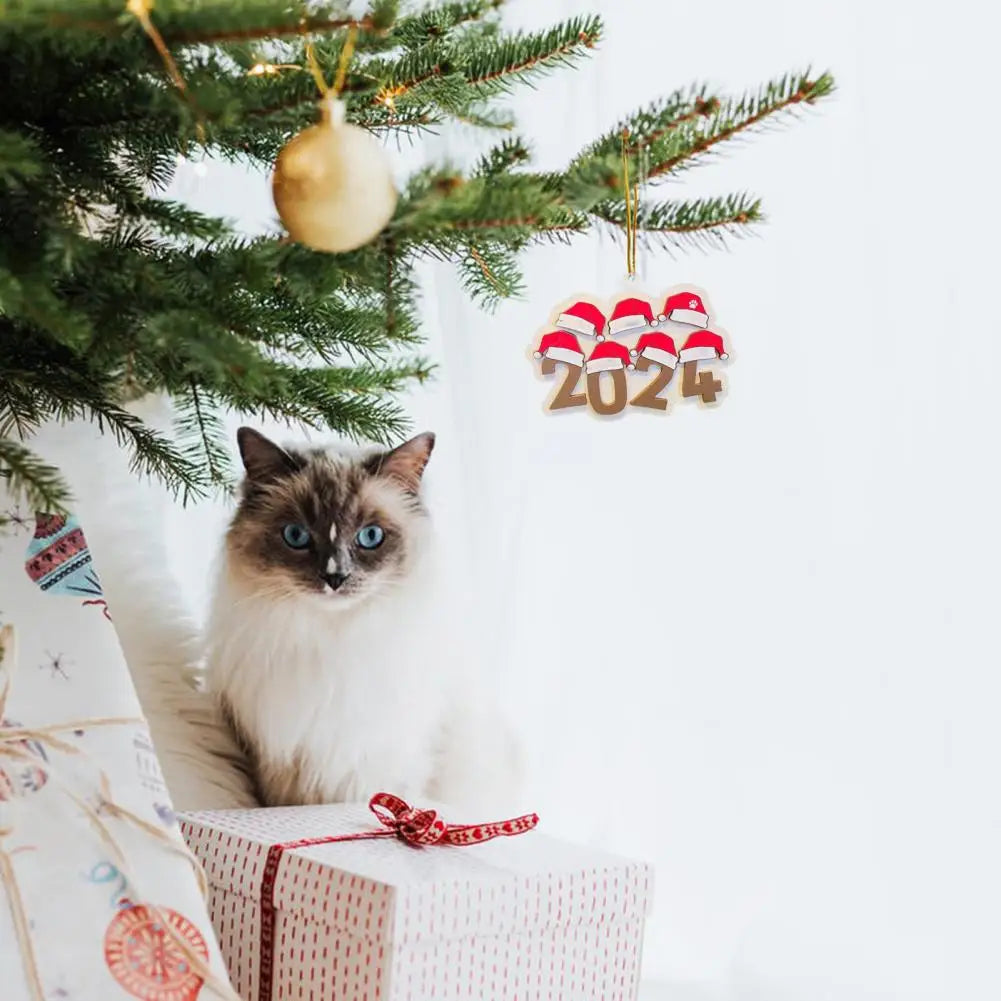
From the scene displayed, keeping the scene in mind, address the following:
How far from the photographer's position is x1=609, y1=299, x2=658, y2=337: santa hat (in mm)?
903

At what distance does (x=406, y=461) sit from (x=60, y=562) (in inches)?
14.7

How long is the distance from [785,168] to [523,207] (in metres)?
0.95

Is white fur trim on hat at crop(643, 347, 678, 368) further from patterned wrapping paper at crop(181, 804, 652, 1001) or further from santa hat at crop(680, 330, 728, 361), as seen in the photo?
patterned wrapping paper at crop(181, 804, 652, 1001)

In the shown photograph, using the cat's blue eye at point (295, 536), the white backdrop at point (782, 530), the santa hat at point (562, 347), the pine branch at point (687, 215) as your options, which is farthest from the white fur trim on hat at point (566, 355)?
the white backdrop at point (782, 530)

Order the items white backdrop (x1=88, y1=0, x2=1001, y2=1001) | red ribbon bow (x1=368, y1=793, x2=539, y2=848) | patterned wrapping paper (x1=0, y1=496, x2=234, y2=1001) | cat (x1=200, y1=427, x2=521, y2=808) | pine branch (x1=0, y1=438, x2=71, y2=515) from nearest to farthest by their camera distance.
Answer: pine branch (x1=0, y1=438, x2=71, y2=515), patterned wrapping paper (x1=0, y1=496, x2=234, y2=1001), red ribbon bow (x1=368, y1=793, x2=539, y2=848), cat (x1=200, y1=427, x2=521, y2=808), white backdrop (x1=88, y1=0, x2=1001, y2=1001)

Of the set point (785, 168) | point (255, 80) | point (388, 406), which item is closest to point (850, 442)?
point (785, 168)

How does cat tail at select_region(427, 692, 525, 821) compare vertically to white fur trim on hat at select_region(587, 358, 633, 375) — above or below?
below

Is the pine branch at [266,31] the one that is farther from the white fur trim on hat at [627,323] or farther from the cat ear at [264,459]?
the cat ear at [264,459]

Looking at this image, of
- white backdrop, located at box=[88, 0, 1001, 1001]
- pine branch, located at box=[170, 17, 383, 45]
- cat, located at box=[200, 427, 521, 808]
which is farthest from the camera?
white backdrop, located at box=[88, 0, 1001, 1001]

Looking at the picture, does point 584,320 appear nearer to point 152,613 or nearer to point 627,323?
point 627,323

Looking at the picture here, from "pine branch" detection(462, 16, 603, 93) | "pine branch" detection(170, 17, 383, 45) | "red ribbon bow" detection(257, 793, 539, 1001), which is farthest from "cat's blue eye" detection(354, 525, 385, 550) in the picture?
"pine branch" detection(170, 17, 383, 45)

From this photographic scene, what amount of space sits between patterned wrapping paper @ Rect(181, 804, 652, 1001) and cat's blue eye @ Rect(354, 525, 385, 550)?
0.77 feet

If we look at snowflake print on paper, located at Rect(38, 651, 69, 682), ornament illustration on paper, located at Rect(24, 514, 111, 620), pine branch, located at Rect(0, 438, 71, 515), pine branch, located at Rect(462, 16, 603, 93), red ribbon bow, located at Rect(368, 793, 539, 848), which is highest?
pine branch, located at Rect(462, 16, 603, 93)

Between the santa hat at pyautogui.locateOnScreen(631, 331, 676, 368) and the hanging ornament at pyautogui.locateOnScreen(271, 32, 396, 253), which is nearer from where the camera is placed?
the hanging ornament at pyautogui.locateOnScreen(271, 32, 396, 253)
